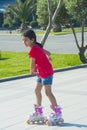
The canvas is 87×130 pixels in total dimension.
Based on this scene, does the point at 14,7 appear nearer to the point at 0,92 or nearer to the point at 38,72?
the point at 0,92

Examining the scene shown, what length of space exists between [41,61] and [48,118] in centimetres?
101

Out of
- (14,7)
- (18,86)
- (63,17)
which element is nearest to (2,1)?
(14,7)

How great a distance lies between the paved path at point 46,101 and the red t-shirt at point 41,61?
3.09ft

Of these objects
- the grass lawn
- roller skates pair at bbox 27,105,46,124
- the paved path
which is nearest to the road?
the grass lawn

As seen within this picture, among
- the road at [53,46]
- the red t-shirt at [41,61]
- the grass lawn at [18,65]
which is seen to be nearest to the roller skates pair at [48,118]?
the red t-shirt at [41,61]

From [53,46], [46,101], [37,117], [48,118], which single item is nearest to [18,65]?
[46,101]

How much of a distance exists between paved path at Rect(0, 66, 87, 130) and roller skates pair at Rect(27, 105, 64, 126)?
4.4 inches

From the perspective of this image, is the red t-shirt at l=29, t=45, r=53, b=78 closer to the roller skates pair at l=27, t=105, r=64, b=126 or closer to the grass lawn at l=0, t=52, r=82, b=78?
the roller skates pair at l=27, t=105, r=64, b=126

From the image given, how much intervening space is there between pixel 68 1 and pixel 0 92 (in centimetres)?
695

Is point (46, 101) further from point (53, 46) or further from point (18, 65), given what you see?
point (53, 46)

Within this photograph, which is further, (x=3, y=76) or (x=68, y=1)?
(x=68, y=1)

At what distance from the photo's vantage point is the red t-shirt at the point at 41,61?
8.40 meters

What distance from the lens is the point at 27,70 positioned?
54.0 ft

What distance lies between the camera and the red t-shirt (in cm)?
840
